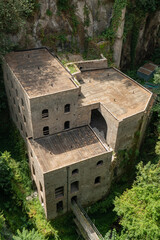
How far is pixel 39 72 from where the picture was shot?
106 feet

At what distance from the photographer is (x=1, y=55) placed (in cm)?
3388

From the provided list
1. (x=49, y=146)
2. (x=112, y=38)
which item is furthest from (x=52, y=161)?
(x=112, y=38)

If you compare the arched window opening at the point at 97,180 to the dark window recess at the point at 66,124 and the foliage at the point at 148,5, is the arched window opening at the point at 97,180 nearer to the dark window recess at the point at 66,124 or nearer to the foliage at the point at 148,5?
the dark window recess at the point at 66,124

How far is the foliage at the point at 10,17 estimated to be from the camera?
108ft

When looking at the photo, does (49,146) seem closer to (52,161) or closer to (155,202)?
(52,161)

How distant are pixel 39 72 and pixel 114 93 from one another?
36.2ft

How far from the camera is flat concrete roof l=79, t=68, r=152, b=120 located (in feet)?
107

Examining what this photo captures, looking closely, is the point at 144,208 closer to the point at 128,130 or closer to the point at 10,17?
the point at 128,130

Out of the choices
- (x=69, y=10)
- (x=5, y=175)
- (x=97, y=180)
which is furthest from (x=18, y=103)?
(x=69, y=10)

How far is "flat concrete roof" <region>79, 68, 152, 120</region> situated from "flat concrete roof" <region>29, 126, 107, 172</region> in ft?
14.1

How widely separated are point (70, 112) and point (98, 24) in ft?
62.4

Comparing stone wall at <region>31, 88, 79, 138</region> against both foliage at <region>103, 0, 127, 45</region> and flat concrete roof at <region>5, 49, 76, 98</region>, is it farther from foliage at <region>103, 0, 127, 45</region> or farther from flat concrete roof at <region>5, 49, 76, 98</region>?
foliage at <region>103, 0, 127, 45</region>

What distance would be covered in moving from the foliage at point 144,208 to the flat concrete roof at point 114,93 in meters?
8.11

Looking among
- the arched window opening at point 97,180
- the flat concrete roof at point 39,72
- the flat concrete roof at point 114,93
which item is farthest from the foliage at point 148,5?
the arched window opening at point 97,180
